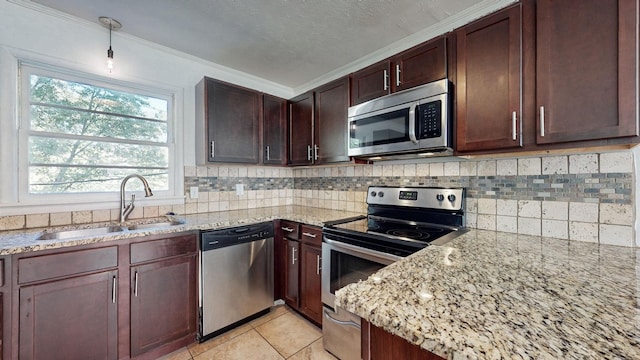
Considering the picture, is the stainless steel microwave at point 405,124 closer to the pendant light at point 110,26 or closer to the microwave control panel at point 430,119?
the microwave control panel at point 430,119

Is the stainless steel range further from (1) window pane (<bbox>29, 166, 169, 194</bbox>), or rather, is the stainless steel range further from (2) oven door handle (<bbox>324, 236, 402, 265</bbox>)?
(1) window pane (<bbox>29, 166, 169, 194</bbox>)

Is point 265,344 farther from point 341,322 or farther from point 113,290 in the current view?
point 113,290

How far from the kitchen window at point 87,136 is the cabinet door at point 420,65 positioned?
6.80ft

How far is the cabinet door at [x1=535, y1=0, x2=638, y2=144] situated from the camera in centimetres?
104

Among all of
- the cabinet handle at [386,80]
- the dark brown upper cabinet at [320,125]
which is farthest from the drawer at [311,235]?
the cabinet handle at [386,80]

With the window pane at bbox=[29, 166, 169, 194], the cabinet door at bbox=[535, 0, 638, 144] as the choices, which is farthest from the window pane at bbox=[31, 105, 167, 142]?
the cabinet door at bbox=[535, 0, 638, 144]

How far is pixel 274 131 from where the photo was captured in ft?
8.87

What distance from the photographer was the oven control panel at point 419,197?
179cm

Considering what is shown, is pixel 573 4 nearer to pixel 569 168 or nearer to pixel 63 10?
pixel 569 168

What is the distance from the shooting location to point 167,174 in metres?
2.33

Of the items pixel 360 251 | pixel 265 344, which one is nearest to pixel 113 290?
pixel 265 344

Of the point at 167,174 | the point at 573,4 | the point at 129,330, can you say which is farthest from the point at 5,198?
the point at 573,4

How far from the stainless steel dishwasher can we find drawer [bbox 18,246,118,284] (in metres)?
0.55

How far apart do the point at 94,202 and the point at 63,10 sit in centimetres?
140
